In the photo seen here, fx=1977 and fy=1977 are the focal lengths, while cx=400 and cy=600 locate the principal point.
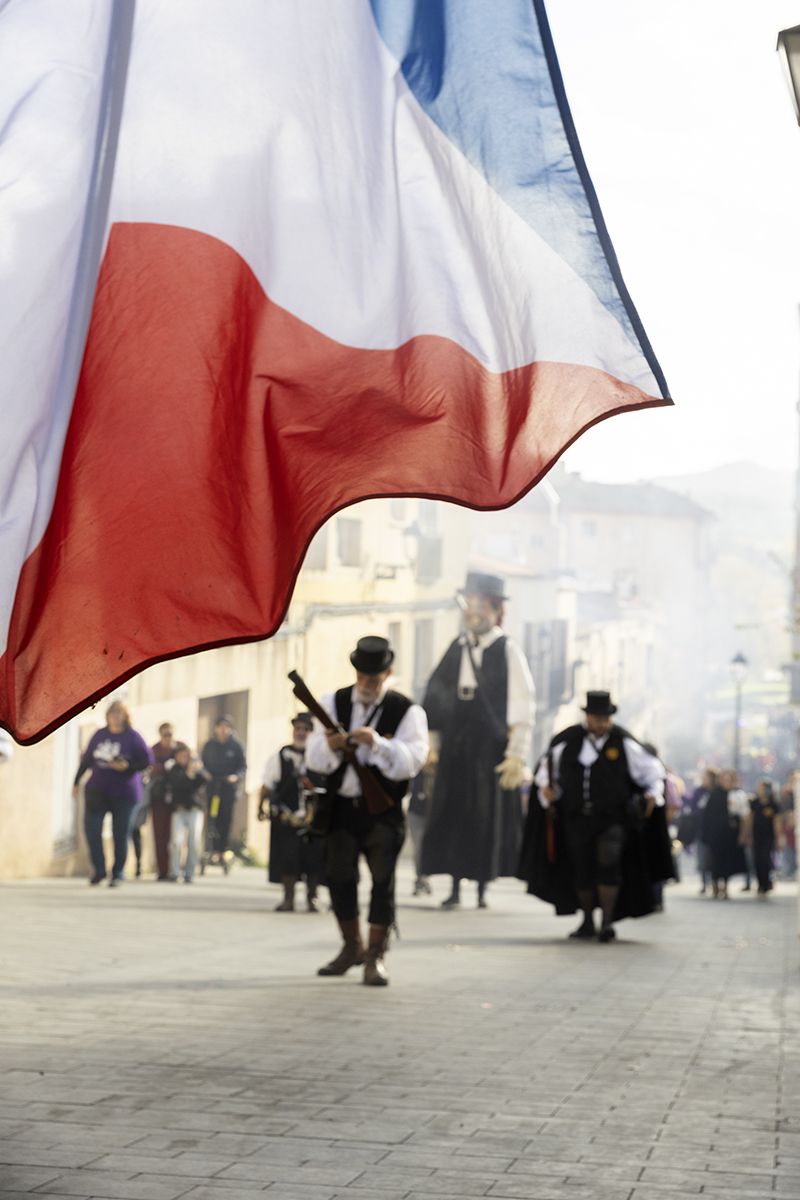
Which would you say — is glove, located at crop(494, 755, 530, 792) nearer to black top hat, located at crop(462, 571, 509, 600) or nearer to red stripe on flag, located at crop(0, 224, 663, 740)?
black top hat, located at crop(462, 571, 509, 600)

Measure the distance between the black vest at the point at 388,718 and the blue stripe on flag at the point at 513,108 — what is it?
4.80 m

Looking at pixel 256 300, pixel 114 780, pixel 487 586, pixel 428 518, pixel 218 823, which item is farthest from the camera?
pixel 428 518

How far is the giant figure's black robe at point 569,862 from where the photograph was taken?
13234 millimetres

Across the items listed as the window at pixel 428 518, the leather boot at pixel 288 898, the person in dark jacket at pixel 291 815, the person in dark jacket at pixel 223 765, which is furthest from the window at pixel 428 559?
the leather boot at pixel 288 898

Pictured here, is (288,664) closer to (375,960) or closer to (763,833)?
(763,833)

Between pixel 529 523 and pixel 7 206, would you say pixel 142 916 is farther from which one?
pixel 529 523

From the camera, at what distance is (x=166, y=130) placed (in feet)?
15.6

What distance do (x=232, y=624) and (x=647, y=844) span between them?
9.33m

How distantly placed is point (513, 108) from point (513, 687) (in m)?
10.2

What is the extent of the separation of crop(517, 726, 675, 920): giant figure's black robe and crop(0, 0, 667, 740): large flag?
8.30 metres

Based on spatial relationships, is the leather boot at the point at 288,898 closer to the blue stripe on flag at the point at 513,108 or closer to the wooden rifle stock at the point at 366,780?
the wooden rifle stock at the point at 366,780

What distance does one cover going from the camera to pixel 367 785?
30.6ft

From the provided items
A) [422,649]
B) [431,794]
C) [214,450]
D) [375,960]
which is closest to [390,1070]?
[375,960]

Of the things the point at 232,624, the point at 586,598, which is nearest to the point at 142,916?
the point at 232,624
